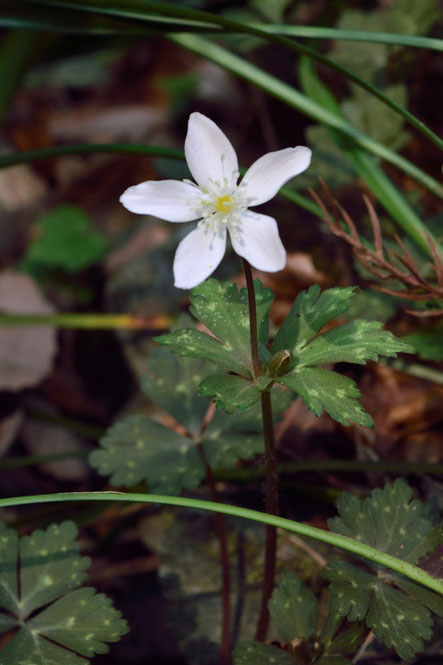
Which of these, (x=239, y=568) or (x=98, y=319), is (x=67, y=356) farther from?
(x=239, y=568)

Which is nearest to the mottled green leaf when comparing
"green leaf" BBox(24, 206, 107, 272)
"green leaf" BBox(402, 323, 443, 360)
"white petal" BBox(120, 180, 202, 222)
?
"white petal" BBox(120, 180, 202, 222)

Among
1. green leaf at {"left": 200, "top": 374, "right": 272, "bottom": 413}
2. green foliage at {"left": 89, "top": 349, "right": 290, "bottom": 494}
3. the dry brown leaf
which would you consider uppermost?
the dry brown leaf

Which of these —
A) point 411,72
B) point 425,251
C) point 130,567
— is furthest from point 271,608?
point 411,72

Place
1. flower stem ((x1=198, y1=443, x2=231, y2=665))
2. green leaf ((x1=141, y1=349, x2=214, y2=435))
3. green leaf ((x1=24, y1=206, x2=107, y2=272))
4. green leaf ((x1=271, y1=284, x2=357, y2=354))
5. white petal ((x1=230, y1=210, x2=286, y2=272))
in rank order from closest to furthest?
white petal ((x1=230, y1=210, x2=286, y2=272)), green leaf ((x1=271, y1=284, x2=357, y2=354)), flower stem ((x1=198, y1=443, x2=231, y2=665)), green leaf ((x1=141, y1=349, x2=214, y2=435)), green leaf ((x1=24, y1=206, x2=107, y2=272))

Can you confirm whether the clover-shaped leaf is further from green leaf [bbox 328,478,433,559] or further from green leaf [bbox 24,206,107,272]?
green leaf [bbox 24,206,107,272]

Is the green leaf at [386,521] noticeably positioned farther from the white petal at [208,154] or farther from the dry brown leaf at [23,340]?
the dry brown leaf at [23,340]
